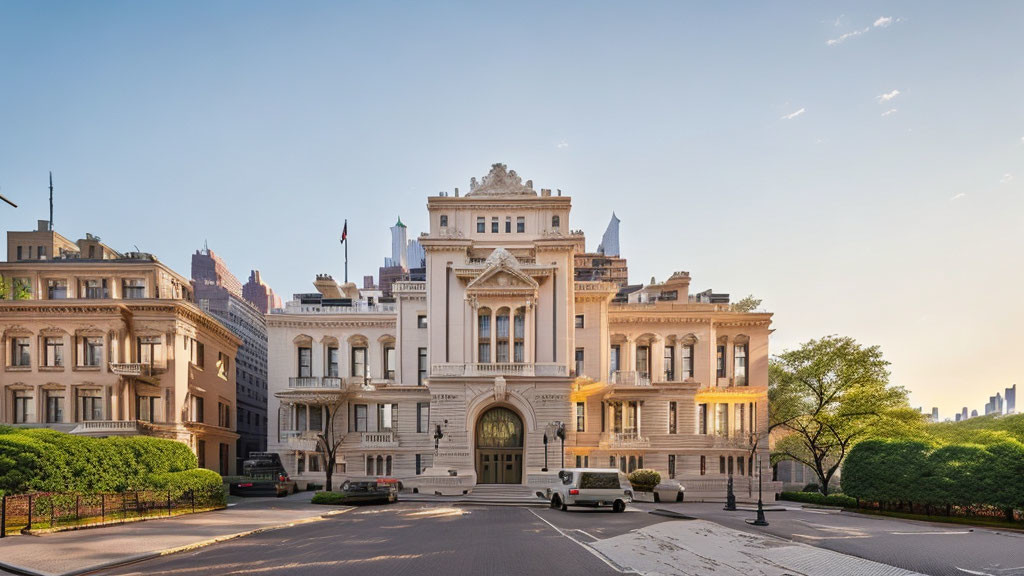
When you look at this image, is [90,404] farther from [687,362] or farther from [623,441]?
[687,362]

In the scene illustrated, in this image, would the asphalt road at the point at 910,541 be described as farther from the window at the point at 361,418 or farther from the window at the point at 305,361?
the window at the point at 305,361

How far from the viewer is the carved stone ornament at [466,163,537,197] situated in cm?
5484

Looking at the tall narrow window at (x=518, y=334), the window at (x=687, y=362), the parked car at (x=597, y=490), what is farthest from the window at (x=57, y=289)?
the window at (x=687, y=362)

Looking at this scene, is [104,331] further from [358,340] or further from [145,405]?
[358,340]

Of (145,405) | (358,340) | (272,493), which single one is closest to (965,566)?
(272,493)

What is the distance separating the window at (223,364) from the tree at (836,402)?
168 feet

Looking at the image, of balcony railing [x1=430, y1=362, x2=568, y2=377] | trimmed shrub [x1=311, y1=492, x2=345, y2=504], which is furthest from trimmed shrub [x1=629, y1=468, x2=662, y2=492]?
trimmed shrub [x1=311, y1=492, x2=345, y2=504]

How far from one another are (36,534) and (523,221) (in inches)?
1548

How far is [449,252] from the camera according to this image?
5297 cm

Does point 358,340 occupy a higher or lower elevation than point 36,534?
higher

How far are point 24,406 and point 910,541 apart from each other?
5913 cm

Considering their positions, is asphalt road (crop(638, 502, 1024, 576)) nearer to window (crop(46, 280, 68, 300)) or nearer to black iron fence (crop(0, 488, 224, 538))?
black iron fence (crop(0, 488, 224, 538))

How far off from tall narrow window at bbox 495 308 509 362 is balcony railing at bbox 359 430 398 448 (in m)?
11.5

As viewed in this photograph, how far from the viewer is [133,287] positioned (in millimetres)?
58062
